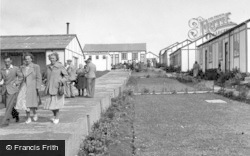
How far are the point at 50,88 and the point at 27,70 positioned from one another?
0.71 meters

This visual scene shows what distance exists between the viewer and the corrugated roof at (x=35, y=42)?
2936 centimetres

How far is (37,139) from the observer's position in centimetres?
488

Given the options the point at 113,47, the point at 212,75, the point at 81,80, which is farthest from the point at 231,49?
the point at 113,47

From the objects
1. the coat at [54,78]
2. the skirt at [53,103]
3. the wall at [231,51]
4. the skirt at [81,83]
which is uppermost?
the wall at [231,51]

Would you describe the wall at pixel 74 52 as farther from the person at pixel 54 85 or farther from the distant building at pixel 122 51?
the distant building at pixel 122 51

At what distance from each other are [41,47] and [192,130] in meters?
23.8

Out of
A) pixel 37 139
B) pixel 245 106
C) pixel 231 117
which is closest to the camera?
pixel 37 139

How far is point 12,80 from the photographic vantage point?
7.04 metres

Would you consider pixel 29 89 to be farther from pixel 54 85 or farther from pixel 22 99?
pixel 54 85

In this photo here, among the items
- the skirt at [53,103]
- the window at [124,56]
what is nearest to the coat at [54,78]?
the skirt at [53,103]

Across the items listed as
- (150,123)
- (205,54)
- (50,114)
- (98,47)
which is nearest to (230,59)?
(205,54)

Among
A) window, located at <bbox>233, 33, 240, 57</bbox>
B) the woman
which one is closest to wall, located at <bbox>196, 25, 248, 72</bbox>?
window, located at <bbox>233, 33, 240, 57</bbox>

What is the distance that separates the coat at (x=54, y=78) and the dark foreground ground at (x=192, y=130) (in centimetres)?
200

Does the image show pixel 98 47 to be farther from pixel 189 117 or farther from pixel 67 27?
pixel 189 117
